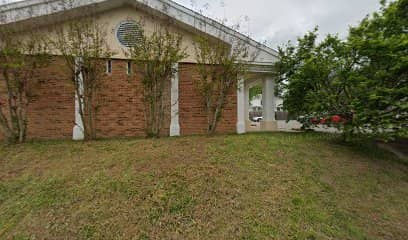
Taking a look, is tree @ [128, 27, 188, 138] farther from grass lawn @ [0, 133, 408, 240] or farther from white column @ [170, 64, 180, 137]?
grass lawn @ [0, 133, 408, 240]

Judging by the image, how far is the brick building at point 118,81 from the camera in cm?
751

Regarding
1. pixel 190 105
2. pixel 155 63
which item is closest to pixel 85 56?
pixel 155 63

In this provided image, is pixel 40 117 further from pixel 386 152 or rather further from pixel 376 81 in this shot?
pixel 386 152

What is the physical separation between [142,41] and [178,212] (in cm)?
567

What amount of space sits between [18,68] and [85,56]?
1.87m

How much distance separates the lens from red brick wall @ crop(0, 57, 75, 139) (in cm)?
775

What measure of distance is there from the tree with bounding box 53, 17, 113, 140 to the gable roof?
1.93 ft

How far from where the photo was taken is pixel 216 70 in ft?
24.7


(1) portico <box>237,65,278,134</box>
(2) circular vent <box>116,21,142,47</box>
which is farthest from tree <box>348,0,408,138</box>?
(2) circular vent <box>116,21,142,47</box>

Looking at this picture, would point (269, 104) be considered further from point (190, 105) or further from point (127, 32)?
point (127, 32)

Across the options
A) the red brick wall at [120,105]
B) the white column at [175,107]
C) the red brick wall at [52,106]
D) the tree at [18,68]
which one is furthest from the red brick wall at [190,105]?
the tree at [18,68]

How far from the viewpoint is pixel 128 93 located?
27.5 ft

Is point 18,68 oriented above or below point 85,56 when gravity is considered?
below

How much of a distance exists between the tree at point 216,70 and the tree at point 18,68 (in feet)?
16.2
